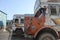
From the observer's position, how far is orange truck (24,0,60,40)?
11.1 m

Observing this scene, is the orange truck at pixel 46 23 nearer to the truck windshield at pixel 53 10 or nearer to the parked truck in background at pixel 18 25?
the truck windshield at pixel 53 10

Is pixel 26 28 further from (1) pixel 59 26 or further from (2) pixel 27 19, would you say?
(1) pixel 59 26

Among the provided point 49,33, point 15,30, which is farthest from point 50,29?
point 15,30

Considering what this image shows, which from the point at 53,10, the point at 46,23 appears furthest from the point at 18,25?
the point at 53,10

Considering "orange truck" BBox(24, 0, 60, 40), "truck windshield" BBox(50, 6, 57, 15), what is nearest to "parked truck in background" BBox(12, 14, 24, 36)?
"orange truck" BBox(24, 0, 60, 40)

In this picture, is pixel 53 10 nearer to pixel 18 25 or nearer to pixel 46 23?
pixel 46 23

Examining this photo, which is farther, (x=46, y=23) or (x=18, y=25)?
(x=18, y=25)

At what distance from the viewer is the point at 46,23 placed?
37.1 ft

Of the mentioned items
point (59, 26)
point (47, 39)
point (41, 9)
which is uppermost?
point (41, 9)

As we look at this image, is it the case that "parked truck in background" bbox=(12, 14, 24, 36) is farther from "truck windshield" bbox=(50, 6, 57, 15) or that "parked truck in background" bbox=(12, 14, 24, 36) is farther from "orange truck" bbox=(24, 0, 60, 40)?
"truck windshield" bbox=(50, 6, 57, 15)

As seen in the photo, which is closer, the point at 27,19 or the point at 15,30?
the point at 27,19

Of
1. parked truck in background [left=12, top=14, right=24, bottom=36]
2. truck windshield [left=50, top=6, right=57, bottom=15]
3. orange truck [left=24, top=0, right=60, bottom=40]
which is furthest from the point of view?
parked truck in background [left=12, top=14, right=24, bottom=36]

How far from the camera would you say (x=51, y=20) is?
11289mm

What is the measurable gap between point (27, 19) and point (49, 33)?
1552 mm
